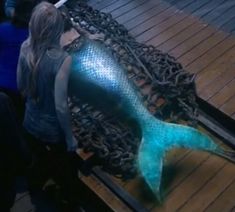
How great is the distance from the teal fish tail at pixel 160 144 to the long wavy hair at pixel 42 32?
1.01m

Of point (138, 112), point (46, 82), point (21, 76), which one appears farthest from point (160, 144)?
point (21, 76)

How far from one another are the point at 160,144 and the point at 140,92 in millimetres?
589

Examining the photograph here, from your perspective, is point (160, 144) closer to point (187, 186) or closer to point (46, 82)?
point (187, 186)

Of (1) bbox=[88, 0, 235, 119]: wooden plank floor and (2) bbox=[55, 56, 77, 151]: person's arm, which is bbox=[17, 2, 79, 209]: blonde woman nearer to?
(2) bbox=[55, 56, 77, 151]: person's arm

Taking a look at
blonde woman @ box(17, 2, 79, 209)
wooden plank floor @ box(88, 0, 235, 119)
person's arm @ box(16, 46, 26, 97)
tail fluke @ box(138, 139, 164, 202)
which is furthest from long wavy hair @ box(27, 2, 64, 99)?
wooden plank floor @ box(88, 0, 235, 119)

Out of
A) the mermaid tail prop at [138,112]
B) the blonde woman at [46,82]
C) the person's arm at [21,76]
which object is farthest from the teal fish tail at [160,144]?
the person's arm at [21,76]

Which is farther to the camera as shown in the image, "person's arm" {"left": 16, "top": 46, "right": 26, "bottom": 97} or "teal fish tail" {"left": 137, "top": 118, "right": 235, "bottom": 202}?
"teal fish tail" {"left": 137, "top": 118, "right": 235, "bottom": 202}

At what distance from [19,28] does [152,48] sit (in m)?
1.47

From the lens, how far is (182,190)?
3010mm

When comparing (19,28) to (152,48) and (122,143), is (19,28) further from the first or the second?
(152,48)

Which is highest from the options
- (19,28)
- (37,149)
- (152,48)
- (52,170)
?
(19,28)

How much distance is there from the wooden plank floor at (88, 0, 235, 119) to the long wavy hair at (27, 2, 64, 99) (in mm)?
1693

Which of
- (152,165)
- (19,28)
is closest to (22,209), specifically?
(152,165)

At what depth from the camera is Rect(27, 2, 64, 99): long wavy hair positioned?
2365 mm
